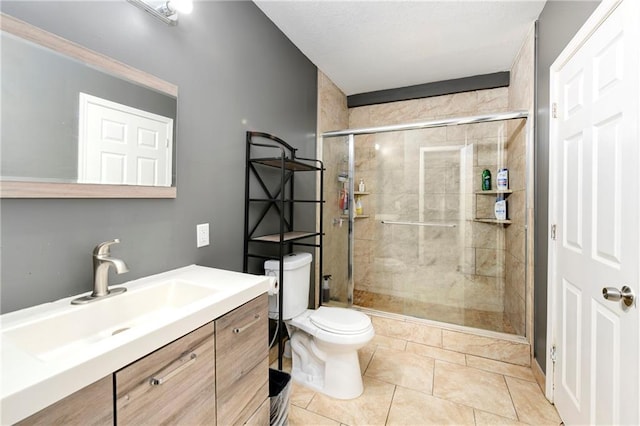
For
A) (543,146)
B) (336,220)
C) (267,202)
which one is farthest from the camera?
(336,220)

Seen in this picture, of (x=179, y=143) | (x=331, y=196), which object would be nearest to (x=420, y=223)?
(x=331, y=196)

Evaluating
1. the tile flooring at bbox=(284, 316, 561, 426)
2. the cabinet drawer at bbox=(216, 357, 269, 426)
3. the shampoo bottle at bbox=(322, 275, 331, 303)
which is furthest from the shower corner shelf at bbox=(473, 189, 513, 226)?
the cabinet drawer at bbox=(216, 357, 269, 426)

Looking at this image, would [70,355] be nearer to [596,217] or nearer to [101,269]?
[101,269]

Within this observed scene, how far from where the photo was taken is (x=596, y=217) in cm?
121

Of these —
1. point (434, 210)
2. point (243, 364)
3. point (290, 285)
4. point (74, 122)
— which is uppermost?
point (74, 122)

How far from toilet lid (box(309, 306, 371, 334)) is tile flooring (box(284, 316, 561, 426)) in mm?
434

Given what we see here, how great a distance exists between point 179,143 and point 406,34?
1898 mm

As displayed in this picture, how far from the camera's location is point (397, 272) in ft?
10.1

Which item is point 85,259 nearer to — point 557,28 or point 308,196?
point 308,196

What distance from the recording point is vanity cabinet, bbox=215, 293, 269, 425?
101 cm

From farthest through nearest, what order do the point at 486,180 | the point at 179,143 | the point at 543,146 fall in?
1. the point at 486,180
2. the point at 543,146
3. the point at 179,143

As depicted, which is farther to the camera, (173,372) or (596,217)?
(596,217)

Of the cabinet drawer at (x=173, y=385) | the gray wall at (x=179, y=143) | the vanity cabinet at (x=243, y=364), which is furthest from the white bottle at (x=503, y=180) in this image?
the cabinet drawer at (x=173, y=385)

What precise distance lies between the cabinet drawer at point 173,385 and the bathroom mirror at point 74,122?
25.9 inches
